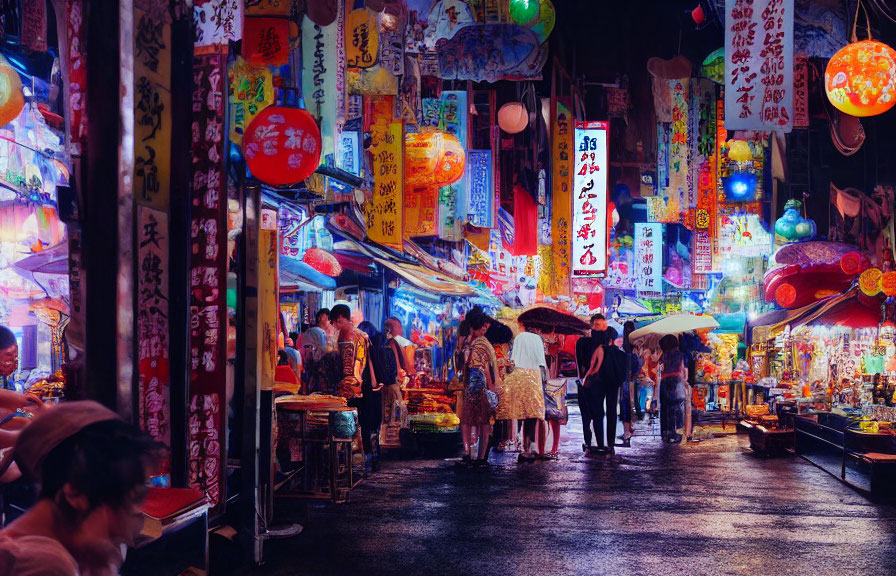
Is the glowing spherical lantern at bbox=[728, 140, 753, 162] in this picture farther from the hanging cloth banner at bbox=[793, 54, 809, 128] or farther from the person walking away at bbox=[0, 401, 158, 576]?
the person walking away at bbox=[0, 401, 158, 576]

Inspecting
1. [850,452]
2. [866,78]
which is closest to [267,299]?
[866,78]

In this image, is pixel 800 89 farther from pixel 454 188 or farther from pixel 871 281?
pixel 454 188

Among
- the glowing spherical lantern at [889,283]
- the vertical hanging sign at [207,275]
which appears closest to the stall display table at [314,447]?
the vertical hanging sign at [207,275]

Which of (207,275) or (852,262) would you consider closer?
(207,275)

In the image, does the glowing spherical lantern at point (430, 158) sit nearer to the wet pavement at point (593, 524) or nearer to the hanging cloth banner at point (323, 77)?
the hanging cloth banner at point (323, 77)

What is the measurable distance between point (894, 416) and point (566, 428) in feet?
32.5

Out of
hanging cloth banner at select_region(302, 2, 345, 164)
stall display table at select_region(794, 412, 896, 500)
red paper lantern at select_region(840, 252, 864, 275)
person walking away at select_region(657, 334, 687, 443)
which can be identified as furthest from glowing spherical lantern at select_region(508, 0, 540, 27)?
red paper lantern at select_region(840, 252, 864, 275)

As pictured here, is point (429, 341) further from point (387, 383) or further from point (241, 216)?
point (241, 216)

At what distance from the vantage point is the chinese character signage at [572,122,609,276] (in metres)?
18.8

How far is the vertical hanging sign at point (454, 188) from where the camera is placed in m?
18.4

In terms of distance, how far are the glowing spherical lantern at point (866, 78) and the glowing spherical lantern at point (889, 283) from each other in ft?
25.2

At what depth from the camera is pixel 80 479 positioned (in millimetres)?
2344

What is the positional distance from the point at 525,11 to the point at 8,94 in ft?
25.4

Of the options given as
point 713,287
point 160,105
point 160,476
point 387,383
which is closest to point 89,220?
point 160,105
